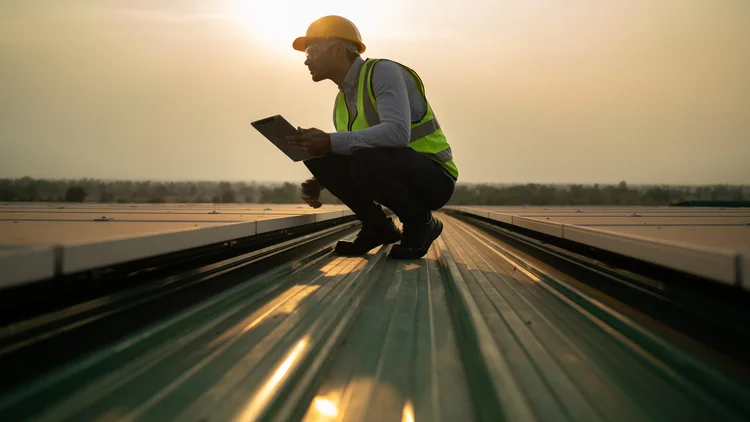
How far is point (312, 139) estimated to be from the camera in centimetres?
185

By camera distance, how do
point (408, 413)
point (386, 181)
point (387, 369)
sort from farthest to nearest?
point (386, 181) → point (387, 369) → point (408, 413)

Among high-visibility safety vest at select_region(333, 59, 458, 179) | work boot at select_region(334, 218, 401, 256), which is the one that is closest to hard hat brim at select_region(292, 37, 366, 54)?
high-visibility safety vest at select_region(333, 59, 458, 179)

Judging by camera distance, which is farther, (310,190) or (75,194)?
(75,194)

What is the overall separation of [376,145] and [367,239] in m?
0.58

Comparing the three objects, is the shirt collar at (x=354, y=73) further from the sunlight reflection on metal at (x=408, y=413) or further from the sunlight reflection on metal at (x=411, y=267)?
the sunlight reflection on metal at (x=408, y=413)

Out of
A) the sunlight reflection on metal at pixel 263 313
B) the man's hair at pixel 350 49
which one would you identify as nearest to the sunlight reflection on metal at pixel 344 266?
the sunlight reflection on metal at pixel 263 313

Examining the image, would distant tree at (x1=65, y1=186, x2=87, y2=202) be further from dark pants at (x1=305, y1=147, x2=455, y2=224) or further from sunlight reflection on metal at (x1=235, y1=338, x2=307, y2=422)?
sunlight reflection on metal at (x1=235, y1=338, x2=307, y2=422)

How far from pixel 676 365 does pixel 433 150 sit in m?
1.59

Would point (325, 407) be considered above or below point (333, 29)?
below

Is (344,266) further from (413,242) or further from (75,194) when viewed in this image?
(75,194)

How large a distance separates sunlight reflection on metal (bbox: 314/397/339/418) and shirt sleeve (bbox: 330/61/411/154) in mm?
1342

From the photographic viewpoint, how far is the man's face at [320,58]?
215 centimetres

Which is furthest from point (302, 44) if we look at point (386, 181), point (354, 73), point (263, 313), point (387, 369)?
point (387, 369)

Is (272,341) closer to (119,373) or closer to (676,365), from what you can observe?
(119,373)
